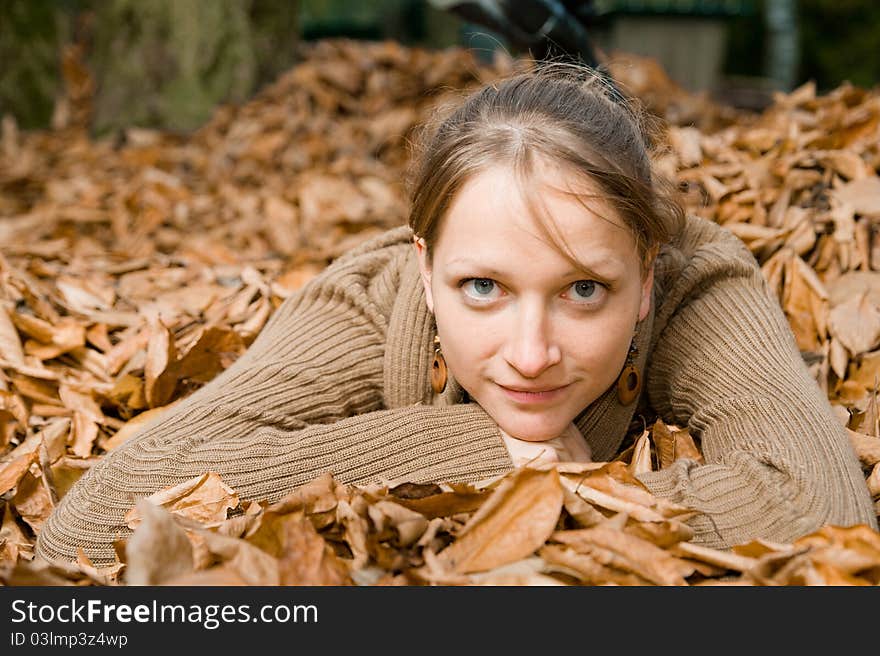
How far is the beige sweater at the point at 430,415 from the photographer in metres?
1.79

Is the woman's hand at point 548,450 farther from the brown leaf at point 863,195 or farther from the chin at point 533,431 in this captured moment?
the brown leaf at point 863,195

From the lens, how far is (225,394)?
6.85 ft

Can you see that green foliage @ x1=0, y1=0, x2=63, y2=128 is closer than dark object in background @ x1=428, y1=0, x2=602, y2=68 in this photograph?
No

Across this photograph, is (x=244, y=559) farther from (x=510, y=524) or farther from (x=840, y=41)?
(x=840, y=41)

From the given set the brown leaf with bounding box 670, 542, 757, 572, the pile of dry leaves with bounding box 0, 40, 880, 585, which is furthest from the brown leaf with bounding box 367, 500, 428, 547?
the brown leaf with bounding box 670, 542, 757, 572

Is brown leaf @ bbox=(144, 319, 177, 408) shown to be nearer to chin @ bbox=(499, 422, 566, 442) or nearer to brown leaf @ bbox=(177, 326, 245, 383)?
brown leaf @ bbox=(177, 326, 245, 383)

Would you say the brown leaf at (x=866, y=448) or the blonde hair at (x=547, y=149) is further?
the brown leaf at (x=866, y=448)

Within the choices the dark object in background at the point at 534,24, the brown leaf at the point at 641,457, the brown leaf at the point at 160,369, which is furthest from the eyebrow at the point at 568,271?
the dark object in background at the point at 534,24

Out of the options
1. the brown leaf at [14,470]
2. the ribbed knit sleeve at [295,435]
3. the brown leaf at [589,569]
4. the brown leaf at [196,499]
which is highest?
the brown leaf at [589,569]

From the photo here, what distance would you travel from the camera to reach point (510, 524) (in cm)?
157

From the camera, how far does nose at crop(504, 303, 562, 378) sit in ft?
5.66

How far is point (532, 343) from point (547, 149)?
Result: 0.36 m

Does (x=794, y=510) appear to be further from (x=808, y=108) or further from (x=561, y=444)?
(x=808, y=108)
